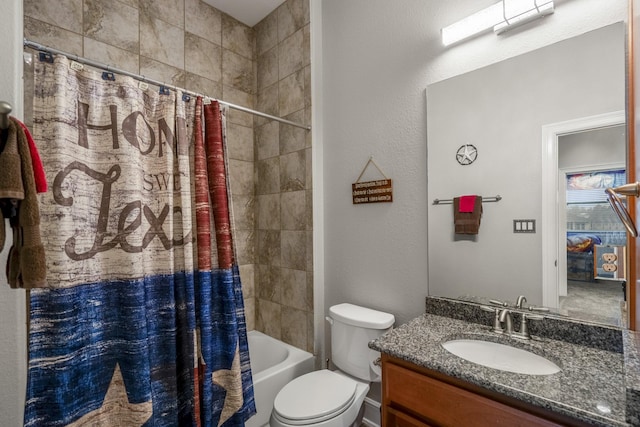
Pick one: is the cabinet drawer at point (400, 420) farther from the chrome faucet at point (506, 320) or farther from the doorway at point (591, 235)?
the doorway at point (591, 235)

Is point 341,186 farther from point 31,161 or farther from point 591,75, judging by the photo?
point 31,161

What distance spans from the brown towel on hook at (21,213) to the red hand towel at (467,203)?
5.36 feet

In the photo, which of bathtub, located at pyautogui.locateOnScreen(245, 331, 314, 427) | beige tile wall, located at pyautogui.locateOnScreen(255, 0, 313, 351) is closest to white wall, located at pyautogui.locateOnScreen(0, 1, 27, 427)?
bathtub, located at pyautogui.locateOnScreen(245, 331, 314, 427)

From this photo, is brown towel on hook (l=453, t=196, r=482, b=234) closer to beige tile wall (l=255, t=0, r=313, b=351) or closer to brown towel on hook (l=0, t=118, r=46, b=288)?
beige tile wall (l=255, t=0, r=313, b=351)

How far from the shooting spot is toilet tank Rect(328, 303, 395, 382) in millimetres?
1644

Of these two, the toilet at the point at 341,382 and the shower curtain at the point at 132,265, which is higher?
the shower curtain at the point at 132,265

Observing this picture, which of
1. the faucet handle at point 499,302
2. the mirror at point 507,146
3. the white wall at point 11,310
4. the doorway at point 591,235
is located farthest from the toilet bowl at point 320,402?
the doorway at point 591,235

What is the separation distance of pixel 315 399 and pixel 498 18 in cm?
199

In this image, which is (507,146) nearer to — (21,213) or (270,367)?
(21,213)

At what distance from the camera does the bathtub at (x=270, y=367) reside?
1747 mm

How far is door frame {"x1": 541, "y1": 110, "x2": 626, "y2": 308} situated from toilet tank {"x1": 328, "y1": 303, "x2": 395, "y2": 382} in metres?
0.76

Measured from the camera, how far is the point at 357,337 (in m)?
1.71

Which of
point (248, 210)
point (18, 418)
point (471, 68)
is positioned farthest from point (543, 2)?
point (18, 418)

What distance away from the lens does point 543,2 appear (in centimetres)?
122
